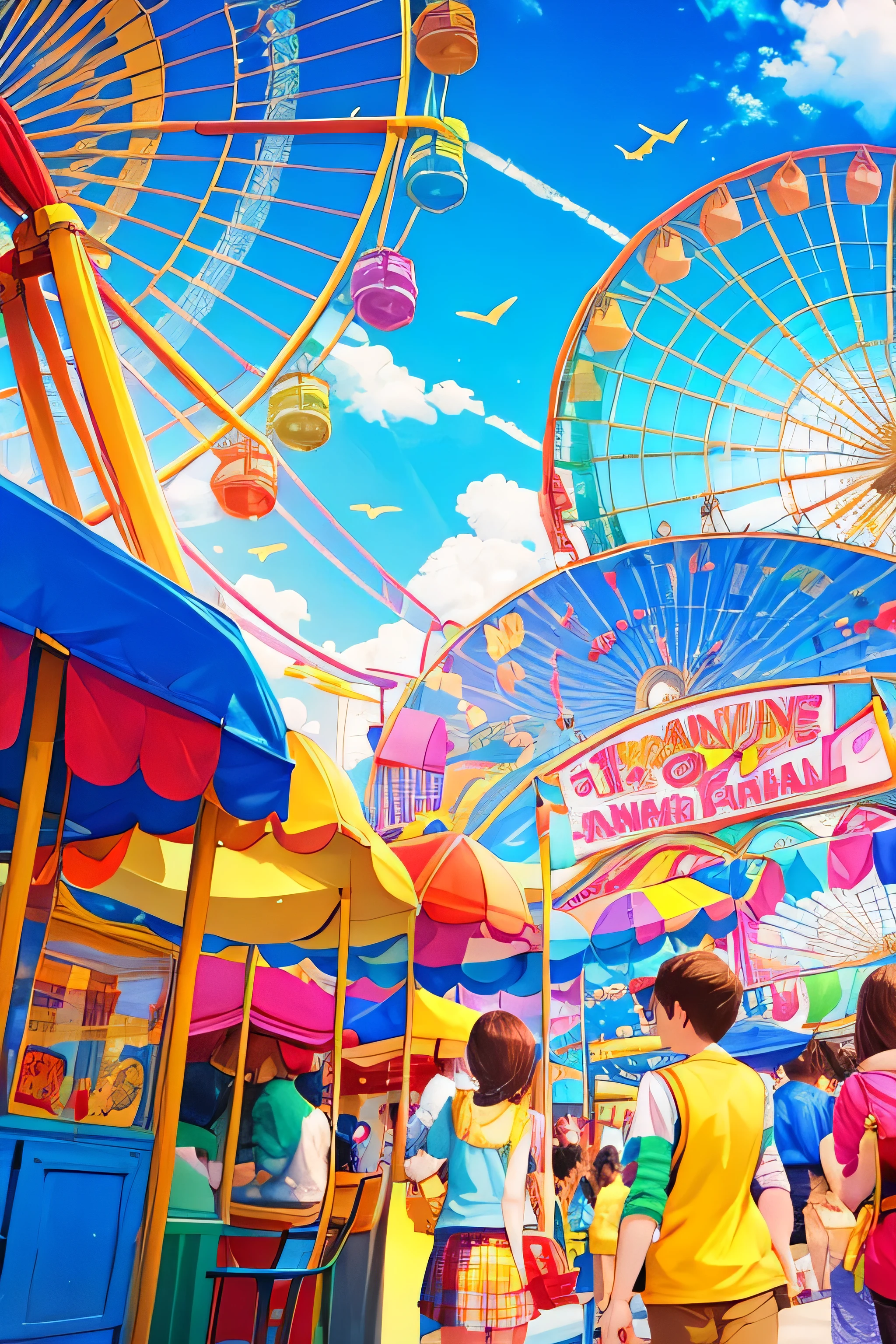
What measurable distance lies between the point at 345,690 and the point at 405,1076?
7607 mm

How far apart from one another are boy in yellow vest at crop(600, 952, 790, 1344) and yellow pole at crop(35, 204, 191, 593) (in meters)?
2.82

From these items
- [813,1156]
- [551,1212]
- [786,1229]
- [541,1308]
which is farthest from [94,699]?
[813,1156]

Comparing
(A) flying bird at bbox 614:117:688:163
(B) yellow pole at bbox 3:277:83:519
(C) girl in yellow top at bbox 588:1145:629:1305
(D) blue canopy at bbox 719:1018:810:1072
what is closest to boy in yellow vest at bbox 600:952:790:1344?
(C) girl in yellow top at bbox 588:1145:629:1305

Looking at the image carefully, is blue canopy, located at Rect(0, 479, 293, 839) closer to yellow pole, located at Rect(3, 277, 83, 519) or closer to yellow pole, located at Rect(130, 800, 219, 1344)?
yellow pole, located at Rect(130, 800, 219, 1344)

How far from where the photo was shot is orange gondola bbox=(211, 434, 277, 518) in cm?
909

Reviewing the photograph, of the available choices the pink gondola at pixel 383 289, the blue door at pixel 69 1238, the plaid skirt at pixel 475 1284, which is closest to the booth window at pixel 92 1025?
the blue door at pixel 69 1238

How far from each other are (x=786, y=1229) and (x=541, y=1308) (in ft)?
12.7

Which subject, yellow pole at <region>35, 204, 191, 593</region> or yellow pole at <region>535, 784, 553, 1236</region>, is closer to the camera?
yellow pole at <region>35, 204, 191, 593</region>

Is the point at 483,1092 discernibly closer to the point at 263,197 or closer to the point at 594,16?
the point at 263,197

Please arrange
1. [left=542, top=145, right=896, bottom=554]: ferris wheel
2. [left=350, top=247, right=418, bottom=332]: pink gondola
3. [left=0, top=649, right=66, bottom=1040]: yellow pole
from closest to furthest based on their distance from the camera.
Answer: [left=0, top=649, right=66, bottom=1040]: yellow pole → [left=350, top=247, right=418, bottom=332]: pink gondola → [left=542, top=145, right=896, bottom=554]: ferris wheel

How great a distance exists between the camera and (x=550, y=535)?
11.4m

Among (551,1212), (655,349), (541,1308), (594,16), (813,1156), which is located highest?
(594,16)

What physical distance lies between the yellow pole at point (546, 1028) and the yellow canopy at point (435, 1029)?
0.65m

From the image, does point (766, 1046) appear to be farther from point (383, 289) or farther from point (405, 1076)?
point (383, 289)
